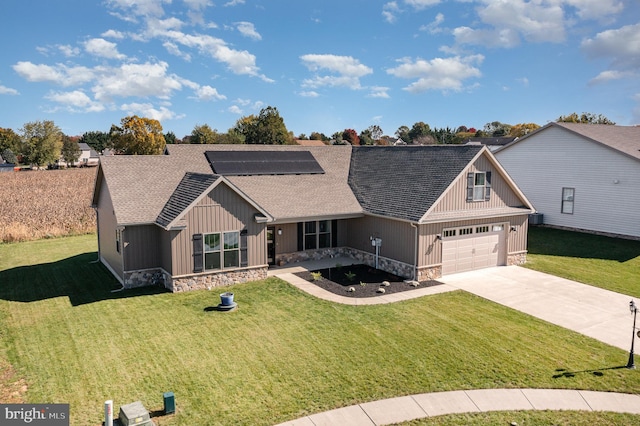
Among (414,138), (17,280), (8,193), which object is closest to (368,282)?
(17,280)

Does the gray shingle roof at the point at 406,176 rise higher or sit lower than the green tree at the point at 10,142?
lower

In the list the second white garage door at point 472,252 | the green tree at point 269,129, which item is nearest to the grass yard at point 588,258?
the second white garage door at point 472,252

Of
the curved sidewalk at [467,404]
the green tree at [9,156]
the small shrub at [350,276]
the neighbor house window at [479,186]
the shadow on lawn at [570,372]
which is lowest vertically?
the curved sidewalk at [467,404]

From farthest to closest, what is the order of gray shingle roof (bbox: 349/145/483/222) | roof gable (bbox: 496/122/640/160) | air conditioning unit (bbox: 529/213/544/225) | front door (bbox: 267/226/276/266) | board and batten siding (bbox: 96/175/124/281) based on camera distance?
1. air conditioning unit (bbox: 529/213/544/225)
2. roof gable (bbox: 496/122/640/160)
3. front door (bbox: 267/226/276/266)
4. gray shingle roof (bbox: 349/145/483/222)
5. board and batten siding (bbox: 96/175/124/281)

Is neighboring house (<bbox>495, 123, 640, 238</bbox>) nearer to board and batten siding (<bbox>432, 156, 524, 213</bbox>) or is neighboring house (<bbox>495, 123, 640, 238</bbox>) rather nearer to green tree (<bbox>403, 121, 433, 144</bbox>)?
board and batten siding (<bbox>432, 156, 524, 213</bbox>)

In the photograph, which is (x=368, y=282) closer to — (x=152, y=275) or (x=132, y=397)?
(x=152, y=275)

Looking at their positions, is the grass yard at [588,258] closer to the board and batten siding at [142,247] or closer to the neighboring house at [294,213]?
the neighboring house at [294,213]

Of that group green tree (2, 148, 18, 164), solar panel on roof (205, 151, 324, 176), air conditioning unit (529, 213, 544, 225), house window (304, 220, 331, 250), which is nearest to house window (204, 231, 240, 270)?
house window (304, 220, 331, 250)

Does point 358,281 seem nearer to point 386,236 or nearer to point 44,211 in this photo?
point 386,236
